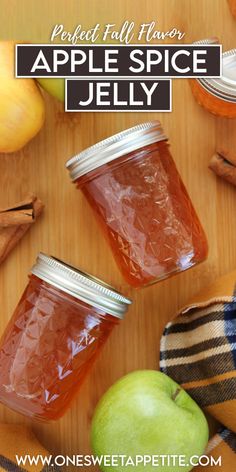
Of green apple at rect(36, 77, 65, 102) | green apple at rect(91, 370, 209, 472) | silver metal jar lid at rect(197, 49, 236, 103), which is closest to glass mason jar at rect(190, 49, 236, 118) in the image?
silver metal jar lid at rect(197, 49, 236, 103)

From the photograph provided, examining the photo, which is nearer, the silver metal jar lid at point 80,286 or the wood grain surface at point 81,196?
the silver metal jar lid at point 80,286

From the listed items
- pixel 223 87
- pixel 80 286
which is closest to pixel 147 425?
pixel 80 286

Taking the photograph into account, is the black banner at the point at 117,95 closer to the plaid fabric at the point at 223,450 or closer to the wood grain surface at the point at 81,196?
the wood grain surface at the point at 81,196

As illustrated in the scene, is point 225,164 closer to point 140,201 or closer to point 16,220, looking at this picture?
point 140,201

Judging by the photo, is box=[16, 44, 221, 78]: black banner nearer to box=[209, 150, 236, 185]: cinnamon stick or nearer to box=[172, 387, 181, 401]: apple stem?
box=[209, 150, 236, 185]: cinnamon stick

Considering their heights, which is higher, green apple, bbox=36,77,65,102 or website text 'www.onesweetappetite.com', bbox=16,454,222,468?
green apple, bbox=36,77,65,102

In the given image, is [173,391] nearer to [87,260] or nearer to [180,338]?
[180,338]

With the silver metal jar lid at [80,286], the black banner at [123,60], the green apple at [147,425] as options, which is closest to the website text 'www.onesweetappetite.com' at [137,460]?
the green apple at [147,425]
